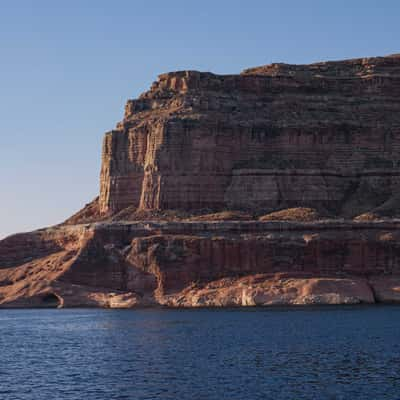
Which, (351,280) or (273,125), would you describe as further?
(273,125)

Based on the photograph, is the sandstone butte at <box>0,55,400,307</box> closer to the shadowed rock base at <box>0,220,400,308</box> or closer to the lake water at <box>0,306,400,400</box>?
the shadowed rock base at <box>0,220,400,308</box>

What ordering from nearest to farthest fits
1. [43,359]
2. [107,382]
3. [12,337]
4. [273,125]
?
[107,382]
[43,359]
[12,337]
[273,125]

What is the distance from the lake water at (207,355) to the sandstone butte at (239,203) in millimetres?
8307

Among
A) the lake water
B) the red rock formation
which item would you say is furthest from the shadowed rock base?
the red rock formation

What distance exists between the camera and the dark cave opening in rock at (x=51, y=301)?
328ft

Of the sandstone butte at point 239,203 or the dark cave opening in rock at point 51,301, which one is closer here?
the sandstone butte at point 239,203

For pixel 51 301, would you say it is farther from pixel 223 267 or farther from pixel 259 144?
pixel 259 144

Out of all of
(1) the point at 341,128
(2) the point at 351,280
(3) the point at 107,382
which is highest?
(1) the point at 341,128

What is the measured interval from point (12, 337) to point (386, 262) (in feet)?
115

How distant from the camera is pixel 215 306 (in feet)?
304

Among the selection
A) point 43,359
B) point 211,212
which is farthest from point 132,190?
point 43,359

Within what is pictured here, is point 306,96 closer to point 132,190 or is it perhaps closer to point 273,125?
point 273,125

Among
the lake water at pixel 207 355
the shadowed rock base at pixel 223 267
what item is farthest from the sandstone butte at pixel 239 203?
the lake water at pixel 207 355

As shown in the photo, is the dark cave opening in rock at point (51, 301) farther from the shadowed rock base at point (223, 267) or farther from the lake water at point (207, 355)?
the lake water at point (207, 355)
